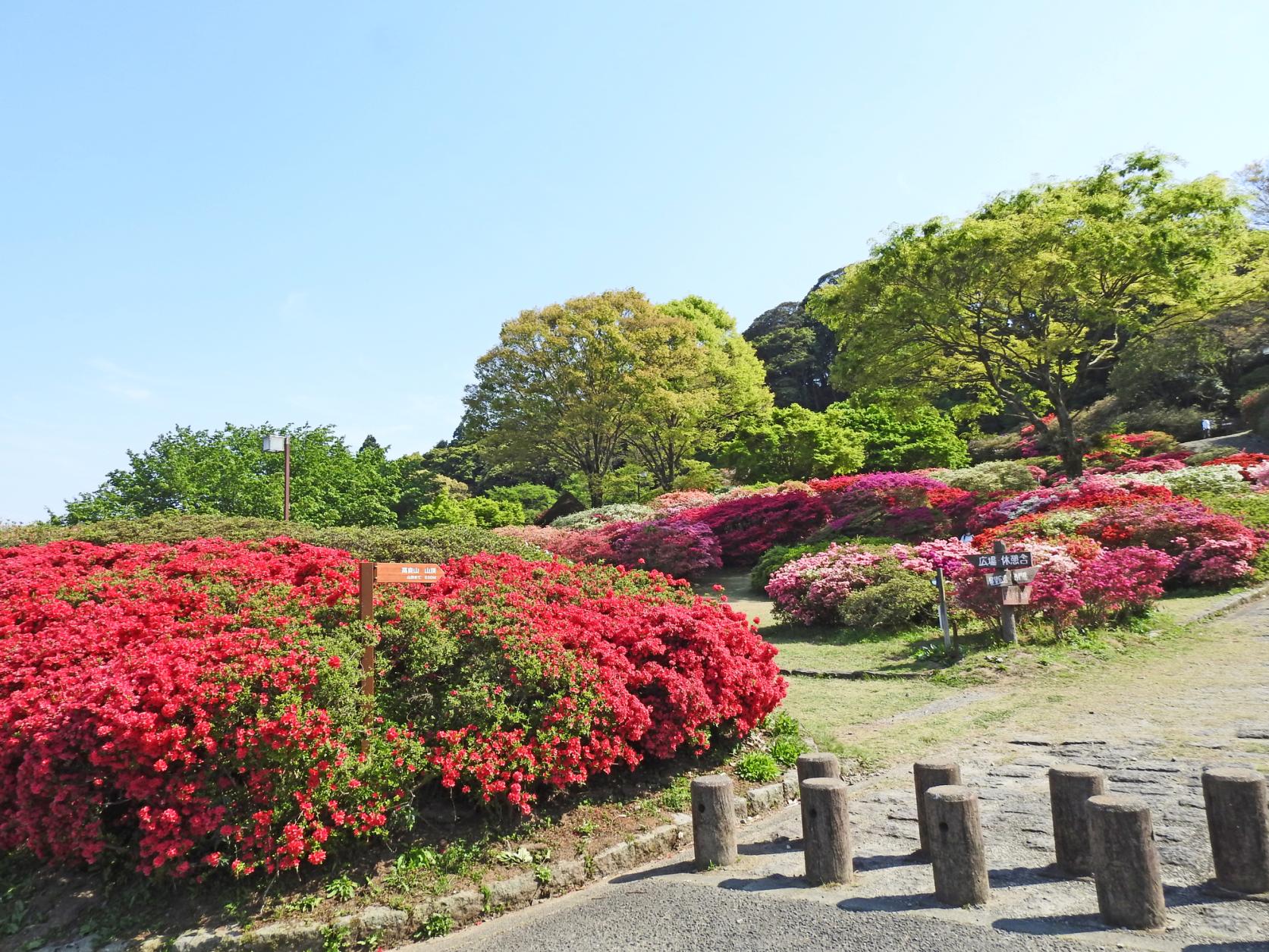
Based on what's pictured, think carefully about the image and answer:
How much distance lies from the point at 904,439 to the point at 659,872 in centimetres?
2790

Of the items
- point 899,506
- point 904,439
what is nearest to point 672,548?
point 899,506

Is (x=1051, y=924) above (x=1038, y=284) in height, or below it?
below

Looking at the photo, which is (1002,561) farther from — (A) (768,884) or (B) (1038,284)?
(B) (1038,284)

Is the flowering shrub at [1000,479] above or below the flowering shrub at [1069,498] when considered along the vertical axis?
above

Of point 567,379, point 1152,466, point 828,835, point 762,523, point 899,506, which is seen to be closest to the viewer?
point 828,835

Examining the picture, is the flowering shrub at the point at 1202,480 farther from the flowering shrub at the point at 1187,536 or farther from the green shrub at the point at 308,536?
the green shrub at the point at 308,536

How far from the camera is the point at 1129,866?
262cm

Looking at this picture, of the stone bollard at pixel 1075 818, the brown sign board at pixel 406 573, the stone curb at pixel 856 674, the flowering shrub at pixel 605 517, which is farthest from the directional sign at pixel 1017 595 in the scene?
the flowering shrub at pixel 605 517

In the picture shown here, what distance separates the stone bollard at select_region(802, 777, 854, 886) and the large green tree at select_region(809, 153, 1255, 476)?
14690mm

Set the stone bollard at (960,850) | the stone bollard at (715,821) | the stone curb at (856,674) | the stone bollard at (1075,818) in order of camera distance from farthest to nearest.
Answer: the stone curb at (856,674)
the stone bollard at (715,821)
the stone bollard at (1075,818)
the stone bollard at (960,850)

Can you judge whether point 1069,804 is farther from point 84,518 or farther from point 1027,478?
point 84,518

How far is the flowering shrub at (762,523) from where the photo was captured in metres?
17.4

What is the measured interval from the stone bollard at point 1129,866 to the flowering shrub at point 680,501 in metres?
19.7

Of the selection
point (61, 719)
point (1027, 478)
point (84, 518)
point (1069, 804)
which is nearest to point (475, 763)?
point (61, 719)
